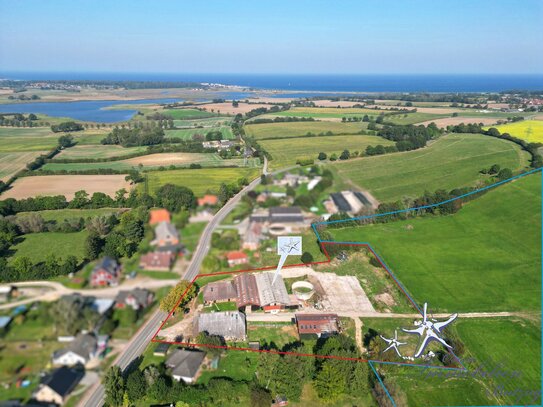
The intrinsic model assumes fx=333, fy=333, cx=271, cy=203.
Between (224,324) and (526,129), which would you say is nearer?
(224,324)

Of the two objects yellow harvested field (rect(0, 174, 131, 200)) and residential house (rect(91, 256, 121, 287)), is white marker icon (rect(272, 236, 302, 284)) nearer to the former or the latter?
residential house (rect(91, 256, 121, 287))

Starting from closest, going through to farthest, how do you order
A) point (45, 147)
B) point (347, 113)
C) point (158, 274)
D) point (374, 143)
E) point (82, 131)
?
point (158, 274), point (374, 143), point (45, 147), point (82, 131), point (347, 113)

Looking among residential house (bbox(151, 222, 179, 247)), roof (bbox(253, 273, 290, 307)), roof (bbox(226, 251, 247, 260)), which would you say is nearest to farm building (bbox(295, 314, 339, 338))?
roof (bbox(253, 273, 290, 307))

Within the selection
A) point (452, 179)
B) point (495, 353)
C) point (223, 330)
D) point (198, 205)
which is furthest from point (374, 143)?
point (198, 205)

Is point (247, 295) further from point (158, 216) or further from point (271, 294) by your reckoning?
point (158, 216)

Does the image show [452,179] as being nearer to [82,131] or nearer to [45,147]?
[45,147]

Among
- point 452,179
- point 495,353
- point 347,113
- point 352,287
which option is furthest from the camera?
point 347,113

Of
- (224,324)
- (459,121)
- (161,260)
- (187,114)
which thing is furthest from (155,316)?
(187,114)
